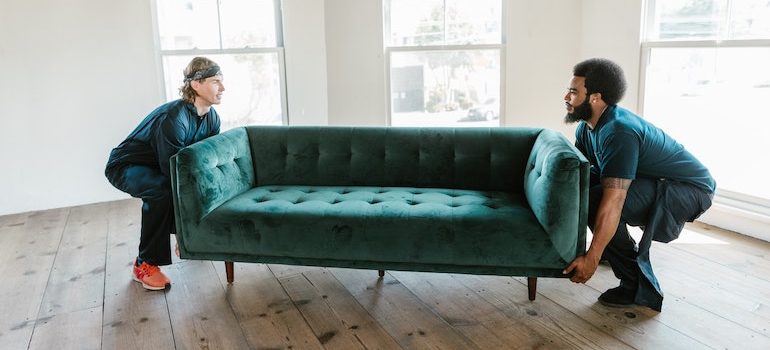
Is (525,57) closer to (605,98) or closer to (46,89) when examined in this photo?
(605,98)

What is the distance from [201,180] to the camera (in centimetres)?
263

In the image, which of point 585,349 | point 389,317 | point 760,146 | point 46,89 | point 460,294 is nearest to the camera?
point 585,349

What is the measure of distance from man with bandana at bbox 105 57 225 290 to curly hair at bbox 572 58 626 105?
1782 mm

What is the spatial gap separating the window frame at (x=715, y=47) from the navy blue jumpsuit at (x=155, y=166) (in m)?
2.86

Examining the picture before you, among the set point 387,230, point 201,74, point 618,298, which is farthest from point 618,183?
point 201,74

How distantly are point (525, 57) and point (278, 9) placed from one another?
1938 millimetres

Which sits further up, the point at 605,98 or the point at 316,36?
the point at 316,36

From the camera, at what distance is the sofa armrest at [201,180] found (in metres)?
2.60

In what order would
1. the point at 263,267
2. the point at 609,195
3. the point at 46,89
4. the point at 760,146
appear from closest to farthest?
the point at 609,195
the point at 263,267
the point at 760,146
the point at 46,89

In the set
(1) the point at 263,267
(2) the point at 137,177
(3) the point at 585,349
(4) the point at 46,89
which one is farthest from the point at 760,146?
(4) the point at 46,89

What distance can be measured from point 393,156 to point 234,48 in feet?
7.11

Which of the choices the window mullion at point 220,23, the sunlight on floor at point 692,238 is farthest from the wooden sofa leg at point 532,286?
the window mullion at point 220,23

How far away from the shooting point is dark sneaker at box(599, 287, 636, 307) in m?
2.60

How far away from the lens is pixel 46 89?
168 inches
